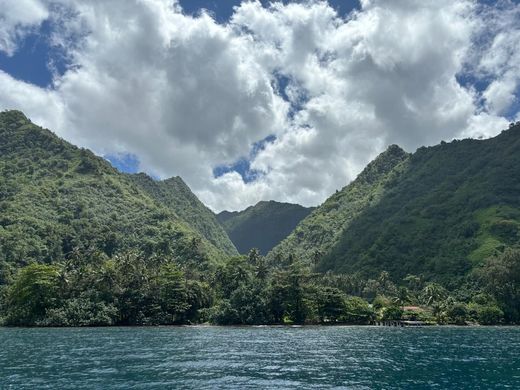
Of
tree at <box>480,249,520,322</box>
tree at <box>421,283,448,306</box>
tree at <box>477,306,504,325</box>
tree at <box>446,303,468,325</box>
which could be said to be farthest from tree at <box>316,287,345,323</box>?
tree at <box>480,249,520,322</box>

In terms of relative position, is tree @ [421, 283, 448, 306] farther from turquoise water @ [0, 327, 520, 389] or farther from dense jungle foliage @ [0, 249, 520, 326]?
turquoise water @ [0, 327, 520, 389]

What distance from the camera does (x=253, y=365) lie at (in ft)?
182

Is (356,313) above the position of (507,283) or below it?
below

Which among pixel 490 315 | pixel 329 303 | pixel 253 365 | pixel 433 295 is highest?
pixel 433 295

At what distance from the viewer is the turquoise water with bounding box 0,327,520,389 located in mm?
44250

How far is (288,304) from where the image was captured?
152m

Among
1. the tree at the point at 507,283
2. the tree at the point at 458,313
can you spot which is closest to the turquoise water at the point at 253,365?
the tree at the point at 458,313

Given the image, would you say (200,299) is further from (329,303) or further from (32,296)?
(32,296)

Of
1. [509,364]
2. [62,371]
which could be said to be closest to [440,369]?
[509,364]

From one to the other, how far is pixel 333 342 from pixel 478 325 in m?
87.2

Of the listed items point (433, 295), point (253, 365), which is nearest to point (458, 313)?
point (433, 295)

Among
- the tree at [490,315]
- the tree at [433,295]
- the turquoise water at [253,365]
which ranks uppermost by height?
the tree at [433,295]

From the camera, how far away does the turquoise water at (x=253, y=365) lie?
145 ft

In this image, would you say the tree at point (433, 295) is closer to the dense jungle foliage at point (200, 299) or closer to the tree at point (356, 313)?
the dense jungle foliage at point (200, 299)
